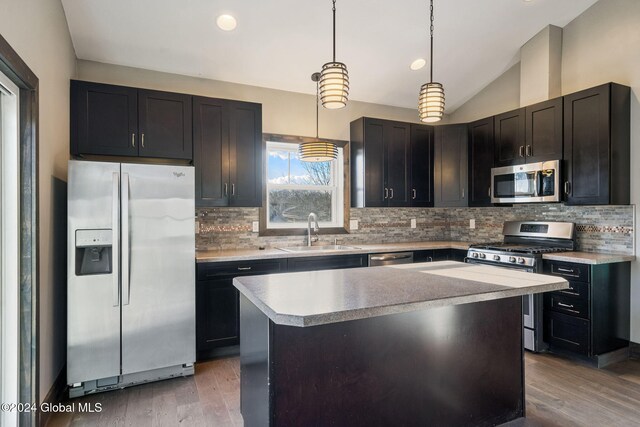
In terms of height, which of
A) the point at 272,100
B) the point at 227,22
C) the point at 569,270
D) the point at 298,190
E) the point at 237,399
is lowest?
the point at 237,399

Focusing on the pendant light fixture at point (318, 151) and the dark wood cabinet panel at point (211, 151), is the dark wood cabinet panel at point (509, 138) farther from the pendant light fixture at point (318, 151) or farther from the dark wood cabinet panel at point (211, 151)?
the dark wood cabinet panel at point (211, 151)

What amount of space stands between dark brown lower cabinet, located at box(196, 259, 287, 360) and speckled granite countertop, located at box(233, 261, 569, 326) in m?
1.21

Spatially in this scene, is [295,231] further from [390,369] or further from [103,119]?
[390,369]

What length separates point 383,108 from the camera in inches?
186

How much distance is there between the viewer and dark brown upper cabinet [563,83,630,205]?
3.10 m

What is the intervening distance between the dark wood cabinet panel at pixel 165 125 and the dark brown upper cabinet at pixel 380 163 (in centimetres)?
189

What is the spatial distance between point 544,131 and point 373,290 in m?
2.86

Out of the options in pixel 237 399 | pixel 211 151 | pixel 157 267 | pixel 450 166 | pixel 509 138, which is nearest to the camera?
pixel 237 399

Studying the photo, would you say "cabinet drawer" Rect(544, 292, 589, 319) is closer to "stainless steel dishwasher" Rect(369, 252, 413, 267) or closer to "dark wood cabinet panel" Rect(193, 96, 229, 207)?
"stainless steel dishwasher" Rect(369, 252, 413, 267)

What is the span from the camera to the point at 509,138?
3912mm

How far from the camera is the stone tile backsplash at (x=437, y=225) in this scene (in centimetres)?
339

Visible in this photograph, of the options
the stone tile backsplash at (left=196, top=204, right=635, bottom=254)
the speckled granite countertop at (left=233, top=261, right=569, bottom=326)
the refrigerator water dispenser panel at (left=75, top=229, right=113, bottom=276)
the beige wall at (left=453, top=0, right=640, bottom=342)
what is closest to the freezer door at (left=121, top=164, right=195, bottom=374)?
the refrigerator water dispenser panel at (left=75, top=229, right=113, bottom=276)

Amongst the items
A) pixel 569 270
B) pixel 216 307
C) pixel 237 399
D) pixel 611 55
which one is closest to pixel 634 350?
pixel 569 270

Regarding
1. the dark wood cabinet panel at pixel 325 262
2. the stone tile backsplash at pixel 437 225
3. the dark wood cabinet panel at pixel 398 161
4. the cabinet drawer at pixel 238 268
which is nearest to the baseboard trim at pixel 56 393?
the cabinet drawer at pixel 238 268
